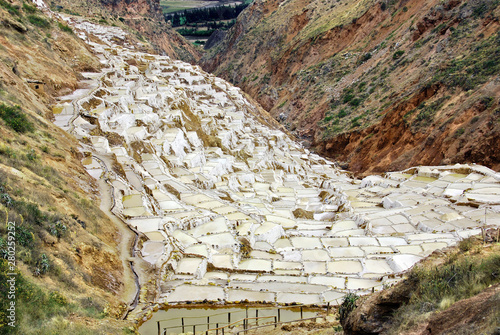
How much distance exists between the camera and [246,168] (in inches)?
980

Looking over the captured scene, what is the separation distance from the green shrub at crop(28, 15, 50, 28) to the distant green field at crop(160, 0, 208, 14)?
123 meters

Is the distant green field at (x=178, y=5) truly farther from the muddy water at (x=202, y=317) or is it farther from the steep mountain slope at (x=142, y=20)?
the muddy water at (x=202, y=317)

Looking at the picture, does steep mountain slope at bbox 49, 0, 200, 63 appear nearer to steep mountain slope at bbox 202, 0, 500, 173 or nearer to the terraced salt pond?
steep mountain slope at bbox 202, 0, 500, 173

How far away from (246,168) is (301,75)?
1050 inches

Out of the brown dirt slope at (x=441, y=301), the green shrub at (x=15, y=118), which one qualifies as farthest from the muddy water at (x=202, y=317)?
the green shrub at (x=15, y=118)

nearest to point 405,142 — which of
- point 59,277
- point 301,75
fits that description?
point 301,75

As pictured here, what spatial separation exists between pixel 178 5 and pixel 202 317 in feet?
538

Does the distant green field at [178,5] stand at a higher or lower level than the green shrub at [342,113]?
higher

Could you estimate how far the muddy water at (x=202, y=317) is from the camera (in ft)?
26.1

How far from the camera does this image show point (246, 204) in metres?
18.2

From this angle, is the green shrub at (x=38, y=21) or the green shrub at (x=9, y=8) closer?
the green shrub at (x=9, y=8)

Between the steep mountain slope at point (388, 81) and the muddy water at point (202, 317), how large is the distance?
18.9m

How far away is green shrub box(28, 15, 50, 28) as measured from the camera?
27.7 m

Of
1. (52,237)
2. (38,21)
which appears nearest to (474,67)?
(52,237)
